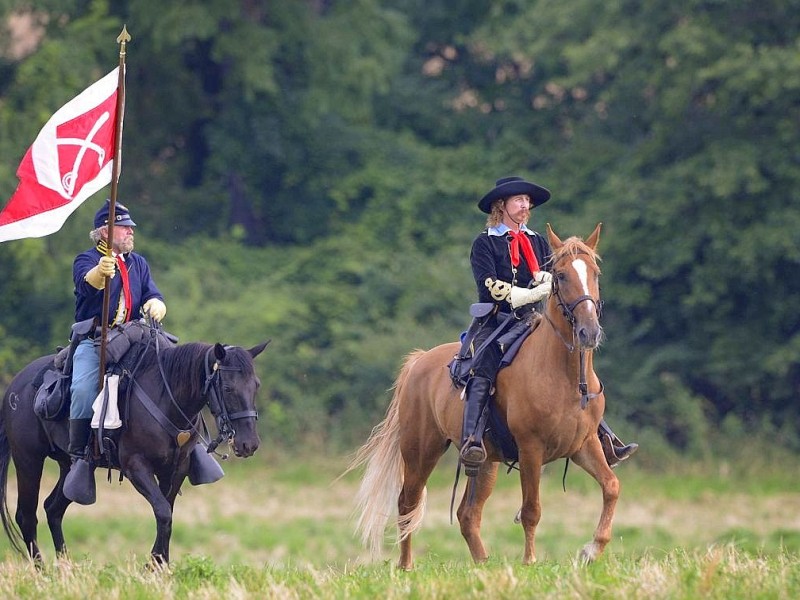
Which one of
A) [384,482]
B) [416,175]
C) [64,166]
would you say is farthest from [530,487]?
[416,175]

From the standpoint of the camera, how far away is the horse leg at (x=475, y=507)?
489 inches

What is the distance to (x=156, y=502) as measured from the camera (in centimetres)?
1123

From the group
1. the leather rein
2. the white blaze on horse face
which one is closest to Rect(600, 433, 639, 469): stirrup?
the white blaze on horse face

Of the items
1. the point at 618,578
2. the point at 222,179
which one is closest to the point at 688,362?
the point at 222,179

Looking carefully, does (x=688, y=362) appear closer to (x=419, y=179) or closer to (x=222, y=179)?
(x=419, y=179)

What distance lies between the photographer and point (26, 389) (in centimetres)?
1277

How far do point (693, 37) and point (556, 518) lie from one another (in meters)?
9.46

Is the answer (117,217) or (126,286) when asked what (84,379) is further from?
(117,217)

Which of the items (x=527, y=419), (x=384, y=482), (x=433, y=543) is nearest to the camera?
(x=527, y=419)

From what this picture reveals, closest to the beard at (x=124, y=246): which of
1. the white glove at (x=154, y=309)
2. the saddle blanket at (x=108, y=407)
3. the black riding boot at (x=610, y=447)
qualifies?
the white glove at (x=154, y=309)

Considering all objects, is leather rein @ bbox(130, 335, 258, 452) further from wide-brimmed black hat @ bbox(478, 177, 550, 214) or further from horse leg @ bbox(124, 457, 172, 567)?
wide-brimmed black hat @ bbox(478, 177, 550, 214)

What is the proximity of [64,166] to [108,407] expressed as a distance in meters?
1.92

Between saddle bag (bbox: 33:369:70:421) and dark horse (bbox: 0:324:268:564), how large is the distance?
17 centimetres

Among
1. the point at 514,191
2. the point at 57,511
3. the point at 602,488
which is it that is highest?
the point at 514,191
